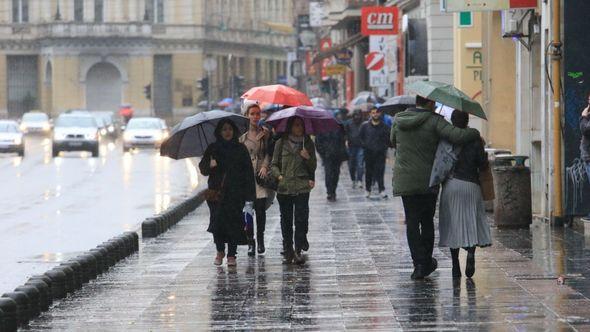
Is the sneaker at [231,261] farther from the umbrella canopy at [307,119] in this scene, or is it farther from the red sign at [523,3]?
the red sign at [523,3]

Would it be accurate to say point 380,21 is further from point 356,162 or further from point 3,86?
point 3,86

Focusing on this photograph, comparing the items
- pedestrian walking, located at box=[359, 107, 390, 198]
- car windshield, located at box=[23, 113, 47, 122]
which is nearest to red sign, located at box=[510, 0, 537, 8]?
pedestrian walking, located at box=[359, 107, 390, 198]

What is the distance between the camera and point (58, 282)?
1390 cm

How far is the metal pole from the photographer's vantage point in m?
19.7

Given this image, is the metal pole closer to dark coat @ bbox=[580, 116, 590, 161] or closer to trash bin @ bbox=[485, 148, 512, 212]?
trash bin @ bbox=[485, 148, 512, 212]

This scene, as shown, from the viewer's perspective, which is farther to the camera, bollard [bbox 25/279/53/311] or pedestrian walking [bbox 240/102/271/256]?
pedestrian walking [bbox 240/102/271/256]

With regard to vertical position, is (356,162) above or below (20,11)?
below

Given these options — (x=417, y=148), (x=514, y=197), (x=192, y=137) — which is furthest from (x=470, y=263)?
(x=514, y=197)

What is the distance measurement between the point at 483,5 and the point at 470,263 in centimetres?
732

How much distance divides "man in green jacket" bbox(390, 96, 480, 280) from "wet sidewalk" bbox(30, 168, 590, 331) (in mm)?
335

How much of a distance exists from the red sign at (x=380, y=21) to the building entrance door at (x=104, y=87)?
207 ft

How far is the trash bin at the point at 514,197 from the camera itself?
65.7 ft

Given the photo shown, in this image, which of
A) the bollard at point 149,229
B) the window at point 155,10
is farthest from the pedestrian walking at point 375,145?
the window at point 155,10

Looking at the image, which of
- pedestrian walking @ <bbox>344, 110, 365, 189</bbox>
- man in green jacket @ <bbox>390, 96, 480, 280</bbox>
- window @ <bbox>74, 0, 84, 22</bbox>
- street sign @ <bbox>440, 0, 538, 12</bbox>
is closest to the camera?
man in green jacket @ <bbox>390, 96, 480, 280</bbox>
